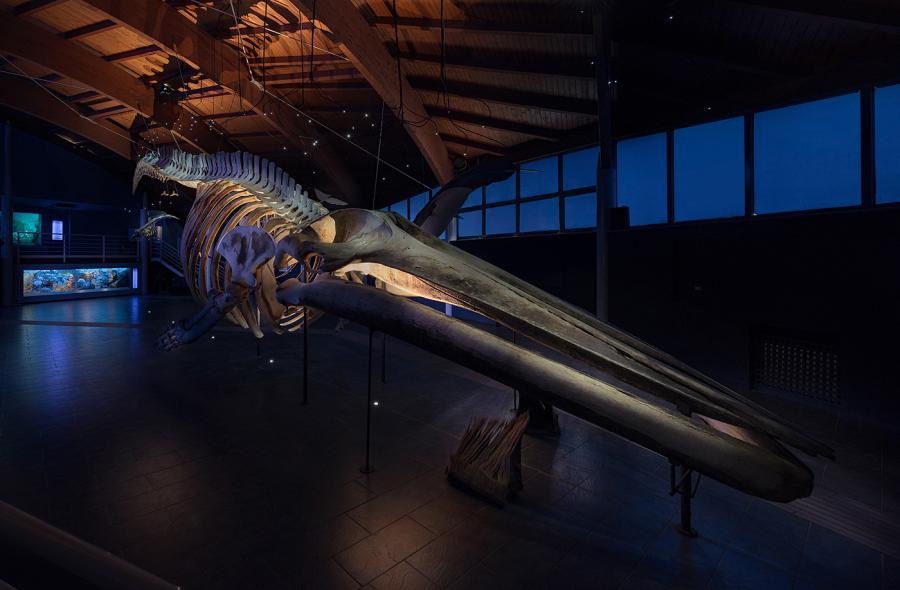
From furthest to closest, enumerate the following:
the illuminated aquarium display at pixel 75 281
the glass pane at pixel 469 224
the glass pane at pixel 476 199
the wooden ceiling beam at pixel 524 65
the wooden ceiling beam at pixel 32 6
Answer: the illuminated aquarium display at pixel 75 281 → the glass pane at pixel 469 224 → the glass pane at pixel 476 199 → the wooden ceiling beam at pixel 32 6 → the wooden ceiling beam at pixel 524 65

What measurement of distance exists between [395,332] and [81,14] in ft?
34.8

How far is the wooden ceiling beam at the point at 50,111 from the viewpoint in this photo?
33.8ft

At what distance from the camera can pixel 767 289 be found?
5426 mm

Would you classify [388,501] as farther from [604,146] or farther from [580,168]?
[580,168]

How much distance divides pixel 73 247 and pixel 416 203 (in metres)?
15.5

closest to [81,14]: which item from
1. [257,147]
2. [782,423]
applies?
[257,147]

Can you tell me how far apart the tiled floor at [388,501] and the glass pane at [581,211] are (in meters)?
4.61

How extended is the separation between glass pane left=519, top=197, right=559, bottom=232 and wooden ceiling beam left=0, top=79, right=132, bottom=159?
37.7 feet

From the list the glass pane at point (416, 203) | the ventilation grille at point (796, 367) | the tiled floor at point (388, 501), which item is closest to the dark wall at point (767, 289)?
the ventilation grille at point (796, 367)

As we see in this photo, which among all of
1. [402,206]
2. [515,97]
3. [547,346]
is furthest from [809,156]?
[402,206]

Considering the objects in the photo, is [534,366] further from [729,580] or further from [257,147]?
[257,147]

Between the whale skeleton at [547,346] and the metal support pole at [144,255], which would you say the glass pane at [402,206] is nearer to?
the whale skeleton at [547,346]

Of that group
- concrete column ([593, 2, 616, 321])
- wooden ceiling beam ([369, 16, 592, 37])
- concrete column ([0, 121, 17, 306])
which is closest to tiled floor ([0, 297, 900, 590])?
concrete column ([593, 2, 616, 321])

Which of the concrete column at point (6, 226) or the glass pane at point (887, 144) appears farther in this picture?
the concrete column at point (6, 226)
